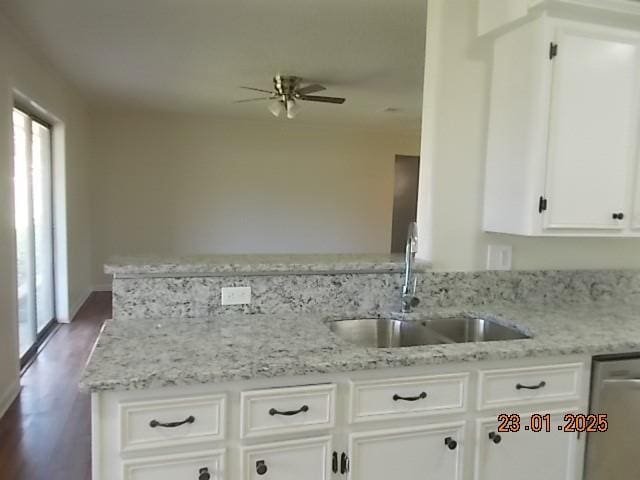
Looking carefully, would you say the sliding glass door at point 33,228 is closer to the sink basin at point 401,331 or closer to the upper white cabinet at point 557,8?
the sink basin at point 401,331

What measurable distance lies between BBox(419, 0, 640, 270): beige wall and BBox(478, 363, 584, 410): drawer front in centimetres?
69

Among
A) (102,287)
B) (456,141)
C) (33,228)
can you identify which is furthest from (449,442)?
(102,287)

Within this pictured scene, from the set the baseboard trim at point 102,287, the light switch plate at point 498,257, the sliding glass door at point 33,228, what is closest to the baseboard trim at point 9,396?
the sliding glass door at point 33,228

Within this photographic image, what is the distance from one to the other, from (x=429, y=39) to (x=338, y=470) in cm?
183

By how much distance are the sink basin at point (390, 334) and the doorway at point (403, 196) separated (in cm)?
563

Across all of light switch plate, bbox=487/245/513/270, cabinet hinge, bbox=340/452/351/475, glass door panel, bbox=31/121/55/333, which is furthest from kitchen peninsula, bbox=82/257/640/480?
glass door panel, bbox=31/121/55/333

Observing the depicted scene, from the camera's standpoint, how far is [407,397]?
152 cm

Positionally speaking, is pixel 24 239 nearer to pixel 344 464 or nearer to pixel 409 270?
pixel 409 270

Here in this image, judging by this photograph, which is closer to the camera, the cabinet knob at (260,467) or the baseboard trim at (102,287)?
the cabinet knob at (260,467)

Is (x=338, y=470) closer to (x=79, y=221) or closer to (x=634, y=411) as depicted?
(x=634, y=411)

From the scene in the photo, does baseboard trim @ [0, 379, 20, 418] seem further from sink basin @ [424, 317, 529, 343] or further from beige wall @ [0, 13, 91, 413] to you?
sink basin @ [424, 317, 529, 343]

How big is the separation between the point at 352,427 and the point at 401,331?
2.07 feet

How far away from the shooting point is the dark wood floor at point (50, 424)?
2328 millimetres

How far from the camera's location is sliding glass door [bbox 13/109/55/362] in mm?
3877
